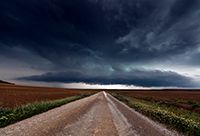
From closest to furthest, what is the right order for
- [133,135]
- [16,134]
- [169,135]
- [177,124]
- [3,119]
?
[16,134] < [133,135] < [169,135] < [3,119] < [177,124]

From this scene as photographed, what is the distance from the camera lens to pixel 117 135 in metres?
13.2

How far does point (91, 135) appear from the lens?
12711 mm

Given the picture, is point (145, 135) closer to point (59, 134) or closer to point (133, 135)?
point (133, 135)

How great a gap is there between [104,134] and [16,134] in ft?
15.5

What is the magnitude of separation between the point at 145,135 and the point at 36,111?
13895 mm

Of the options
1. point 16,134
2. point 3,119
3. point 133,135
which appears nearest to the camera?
point 16,134

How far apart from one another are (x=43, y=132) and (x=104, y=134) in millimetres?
3389

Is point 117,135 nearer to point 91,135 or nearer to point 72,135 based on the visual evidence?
point 91,135

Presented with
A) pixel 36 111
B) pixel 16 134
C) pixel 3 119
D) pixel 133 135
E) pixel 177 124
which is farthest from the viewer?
pixel 36 111

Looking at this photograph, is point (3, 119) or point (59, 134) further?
point (3, 119)

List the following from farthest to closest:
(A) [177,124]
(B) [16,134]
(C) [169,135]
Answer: (A) [177,124] < (C) [169,135] < (B) [16,134]

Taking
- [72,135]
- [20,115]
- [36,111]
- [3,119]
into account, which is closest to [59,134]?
[72,135]

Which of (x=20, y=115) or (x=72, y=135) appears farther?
(x=20, y=115)

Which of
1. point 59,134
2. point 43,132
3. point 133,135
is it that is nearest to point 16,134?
point 43,132
